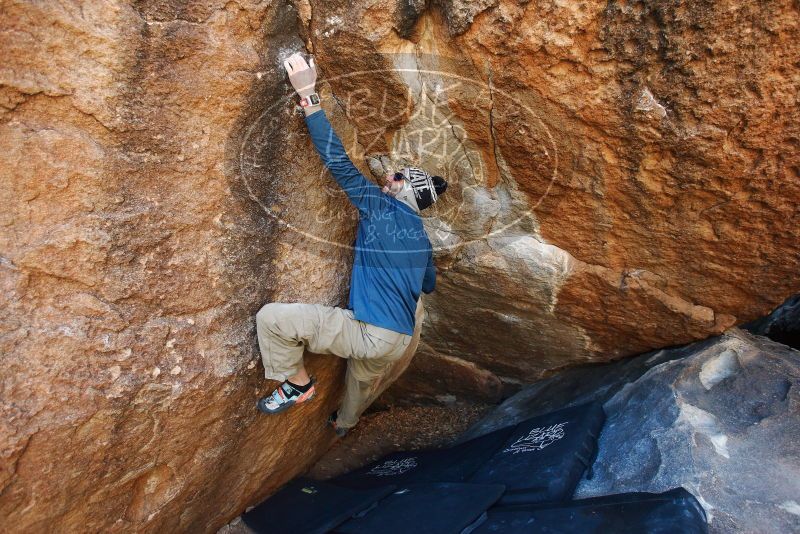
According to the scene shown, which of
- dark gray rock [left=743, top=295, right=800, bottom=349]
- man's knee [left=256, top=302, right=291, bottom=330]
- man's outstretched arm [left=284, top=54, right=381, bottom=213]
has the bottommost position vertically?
dark gray rock [left=743, top=295, right=800, bottom=349]

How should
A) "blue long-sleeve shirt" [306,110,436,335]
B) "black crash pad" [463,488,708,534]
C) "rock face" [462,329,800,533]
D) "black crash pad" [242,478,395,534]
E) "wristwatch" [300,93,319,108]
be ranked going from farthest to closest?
"black crash pad" [242,478,395,534]
"blue long-sleeve shirt" [306,110,436,335]
"wristwatch" [300,93,319,108]
"rock face" [462,329,800,533]
"black crash pad" [463,488,708,534]

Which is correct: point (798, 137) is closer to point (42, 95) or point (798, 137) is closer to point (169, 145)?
point (169, 145)

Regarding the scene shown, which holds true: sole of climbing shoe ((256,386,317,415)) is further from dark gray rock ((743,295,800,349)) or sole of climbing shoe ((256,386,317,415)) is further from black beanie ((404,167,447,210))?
dark gray rock ((743,295,800,349))

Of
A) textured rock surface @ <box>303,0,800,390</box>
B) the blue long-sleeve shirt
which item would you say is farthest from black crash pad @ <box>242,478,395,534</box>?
textured rock surface @ <box>303,0,800,390</box>

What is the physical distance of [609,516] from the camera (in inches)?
87.7

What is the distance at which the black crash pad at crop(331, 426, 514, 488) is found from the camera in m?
3.00

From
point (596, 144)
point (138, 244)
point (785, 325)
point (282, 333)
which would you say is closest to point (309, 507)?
point (282, 333)

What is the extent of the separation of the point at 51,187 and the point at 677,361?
2.76 meters

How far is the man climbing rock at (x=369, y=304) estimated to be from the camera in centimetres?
253

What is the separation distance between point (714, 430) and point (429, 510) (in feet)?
4.05

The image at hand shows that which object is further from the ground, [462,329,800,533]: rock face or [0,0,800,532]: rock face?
[0,0,800,532]: rock face

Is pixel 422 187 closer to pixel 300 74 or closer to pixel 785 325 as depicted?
pixel 300 74

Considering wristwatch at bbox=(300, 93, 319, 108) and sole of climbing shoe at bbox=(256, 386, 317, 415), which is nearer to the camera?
wristwatch at bbox=(300, 93, 319, 108)

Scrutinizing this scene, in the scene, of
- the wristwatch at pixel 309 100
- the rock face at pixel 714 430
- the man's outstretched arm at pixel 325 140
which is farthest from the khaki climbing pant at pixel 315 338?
the rock face at pixel 714 430
